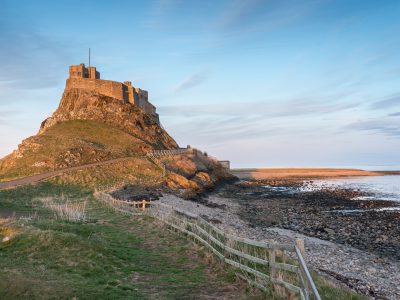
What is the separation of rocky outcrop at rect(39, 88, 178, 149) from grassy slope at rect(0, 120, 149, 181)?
11.6 ft

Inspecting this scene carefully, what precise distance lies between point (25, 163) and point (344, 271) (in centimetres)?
5532

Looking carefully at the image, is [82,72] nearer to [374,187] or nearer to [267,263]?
[374,187]

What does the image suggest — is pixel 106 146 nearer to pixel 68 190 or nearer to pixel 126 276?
pixel 68 190

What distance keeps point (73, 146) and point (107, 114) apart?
25.3 meters

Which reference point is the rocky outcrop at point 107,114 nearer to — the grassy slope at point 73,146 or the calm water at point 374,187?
the grassy slope at point 73,146

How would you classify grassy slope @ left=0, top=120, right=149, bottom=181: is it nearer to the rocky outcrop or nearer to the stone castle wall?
the rocky outcrop

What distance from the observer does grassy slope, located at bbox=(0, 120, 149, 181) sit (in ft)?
193

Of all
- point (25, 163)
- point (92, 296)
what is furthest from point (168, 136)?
point (92, 296)

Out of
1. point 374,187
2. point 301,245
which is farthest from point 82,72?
point 301,245

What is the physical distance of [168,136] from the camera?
10356cm

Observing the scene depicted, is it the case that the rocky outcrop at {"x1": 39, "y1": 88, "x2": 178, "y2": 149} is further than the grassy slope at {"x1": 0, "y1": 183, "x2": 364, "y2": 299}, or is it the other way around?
the rocky outcrop at {"x1": 39, "y1": 88, "x2": 178, "y2": 149}

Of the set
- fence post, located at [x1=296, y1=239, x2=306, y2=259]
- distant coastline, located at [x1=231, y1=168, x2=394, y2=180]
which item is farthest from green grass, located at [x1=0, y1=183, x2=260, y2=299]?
distant coastline, located at [x1=231, y1=168, x2=394, y2=180]

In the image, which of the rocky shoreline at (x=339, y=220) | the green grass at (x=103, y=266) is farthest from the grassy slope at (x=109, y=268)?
the rocky shoreline at (x=339, y=220)

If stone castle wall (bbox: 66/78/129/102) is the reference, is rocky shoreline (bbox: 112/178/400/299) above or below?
below
